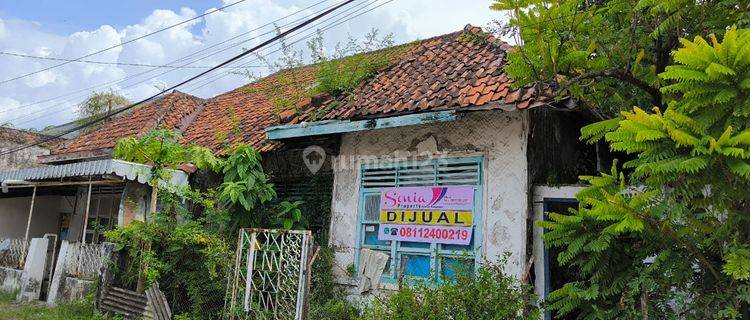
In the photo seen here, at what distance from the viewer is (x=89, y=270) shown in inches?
346

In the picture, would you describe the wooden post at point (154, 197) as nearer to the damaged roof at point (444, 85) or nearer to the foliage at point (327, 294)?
the damaged roof at point (444, 85)

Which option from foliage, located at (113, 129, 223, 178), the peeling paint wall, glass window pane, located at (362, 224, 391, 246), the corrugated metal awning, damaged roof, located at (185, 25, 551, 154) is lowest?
glass window pane, located at (362, 224, 391, 246)

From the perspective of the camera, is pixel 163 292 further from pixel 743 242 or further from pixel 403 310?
pixel 743 242

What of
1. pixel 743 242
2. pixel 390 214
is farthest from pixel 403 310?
pixel 743 242

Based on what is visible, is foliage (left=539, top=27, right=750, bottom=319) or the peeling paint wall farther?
the peeling paint wall

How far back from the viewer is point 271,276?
22.3 ft

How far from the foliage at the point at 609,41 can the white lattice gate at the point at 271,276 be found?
3.35 metres

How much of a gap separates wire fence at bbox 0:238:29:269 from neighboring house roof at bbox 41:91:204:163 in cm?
201

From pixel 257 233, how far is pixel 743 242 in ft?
16.9

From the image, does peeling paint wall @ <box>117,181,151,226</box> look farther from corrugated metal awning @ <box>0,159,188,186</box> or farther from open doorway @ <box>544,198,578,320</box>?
open doorway @ <box>544,198,578,320</box>

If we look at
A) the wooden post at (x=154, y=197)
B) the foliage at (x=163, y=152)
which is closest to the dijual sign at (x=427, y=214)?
the foliage at (x=163, y=152)

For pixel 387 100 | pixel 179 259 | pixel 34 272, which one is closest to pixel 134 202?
pixel 179 259

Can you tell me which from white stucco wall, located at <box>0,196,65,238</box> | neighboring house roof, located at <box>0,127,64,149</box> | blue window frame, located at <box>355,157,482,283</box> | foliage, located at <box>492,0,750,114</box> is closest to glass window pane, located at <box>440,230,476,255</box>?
blue window frame, located at <box>355,157,482,283</box>

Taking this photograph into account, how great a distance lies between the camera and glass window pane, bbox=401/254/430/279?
22.6ft
